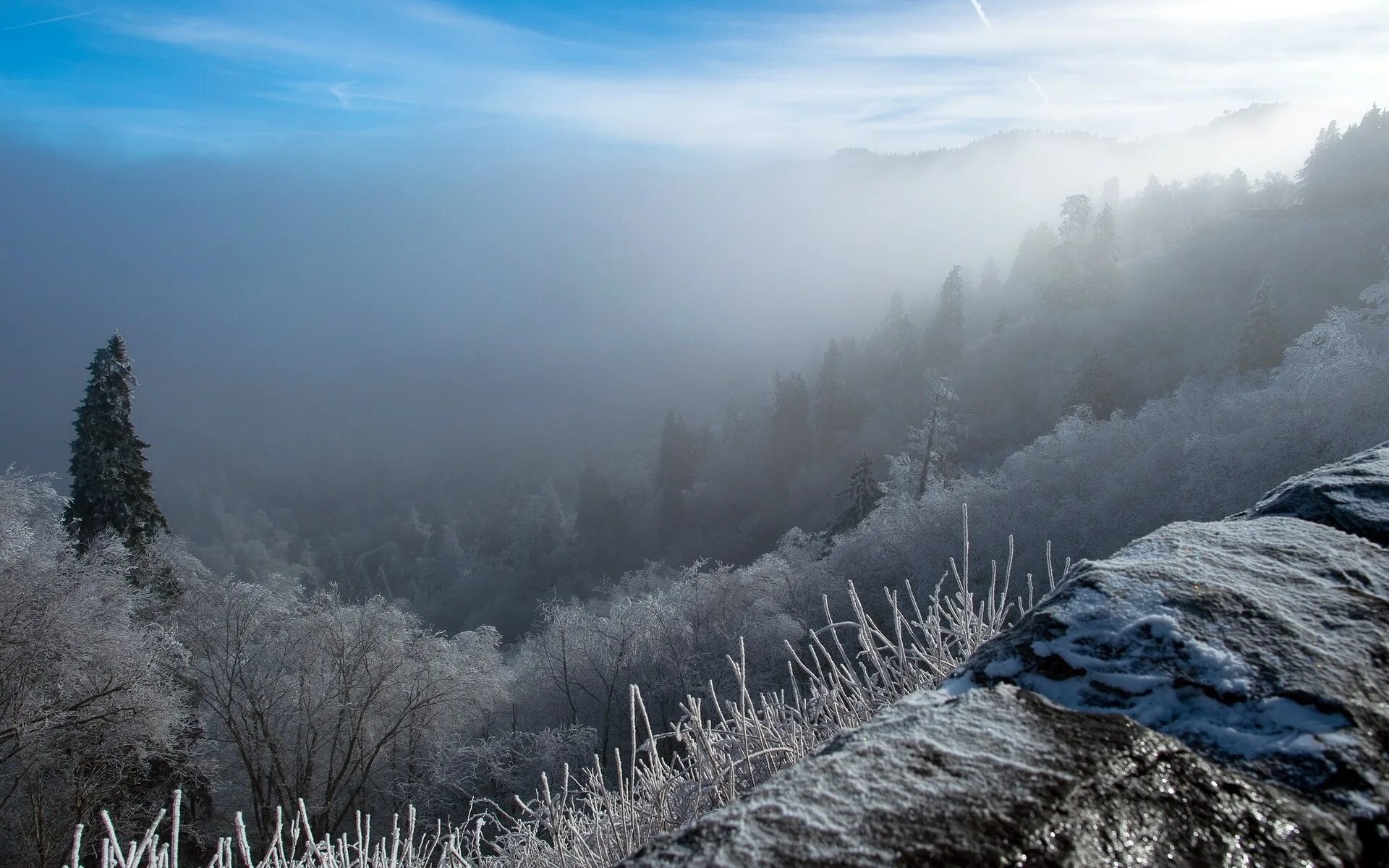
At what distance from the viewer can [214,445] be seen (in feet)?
465

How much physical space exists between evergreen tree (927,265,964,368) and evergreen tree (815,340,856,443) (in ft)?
27.4

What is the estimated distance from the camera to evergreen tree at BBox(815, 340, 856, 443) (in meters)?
67.2

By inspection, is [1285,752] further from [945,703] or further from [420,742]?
[420,742]

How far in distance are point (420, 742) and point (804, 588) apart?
1561 cm

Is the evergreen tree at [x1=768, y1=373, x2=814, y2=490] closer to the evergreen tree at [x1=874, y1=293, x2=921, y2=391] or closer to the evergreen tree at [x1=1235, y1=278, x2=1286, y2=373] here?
the evergreen tree at [x1=874, y1=293, x2=921, y2=391]

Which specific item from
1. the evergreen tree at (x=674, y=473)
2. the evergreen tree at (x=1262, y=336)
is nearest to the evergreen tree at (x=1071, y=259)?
the evergreen tree at (x=1262, y=336)

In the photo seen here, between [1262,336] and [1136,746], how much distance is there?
48.1 meters

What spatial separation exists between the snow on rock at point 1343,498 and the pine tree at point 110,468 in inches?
1017

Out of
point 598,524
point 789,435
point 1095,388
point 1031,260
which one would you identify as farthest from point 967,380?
point 598,524

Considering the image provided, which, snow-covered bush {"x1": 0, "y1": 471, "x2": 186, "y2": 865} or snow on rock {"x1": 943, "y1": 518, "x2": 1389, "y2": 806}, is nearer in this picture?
snow on rock {"x1": 943, "y1": 518, "x2": 1389, "y2": 806}

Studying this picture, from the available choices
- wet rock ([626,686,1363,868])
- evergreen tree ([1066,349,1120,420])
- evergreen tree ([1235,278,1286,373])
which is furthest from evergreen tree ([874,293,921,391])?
wet rock ([626,686,1363,868])

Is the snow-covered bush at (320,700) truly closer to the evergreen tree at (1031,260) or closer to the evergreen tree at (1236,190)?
the evergreen tree at (1031,260)

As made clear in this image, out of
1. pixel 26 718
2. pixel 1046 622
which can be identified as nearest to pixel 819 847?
pixel 1046 622

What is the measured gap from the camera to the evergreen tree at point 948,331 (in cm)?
6525
